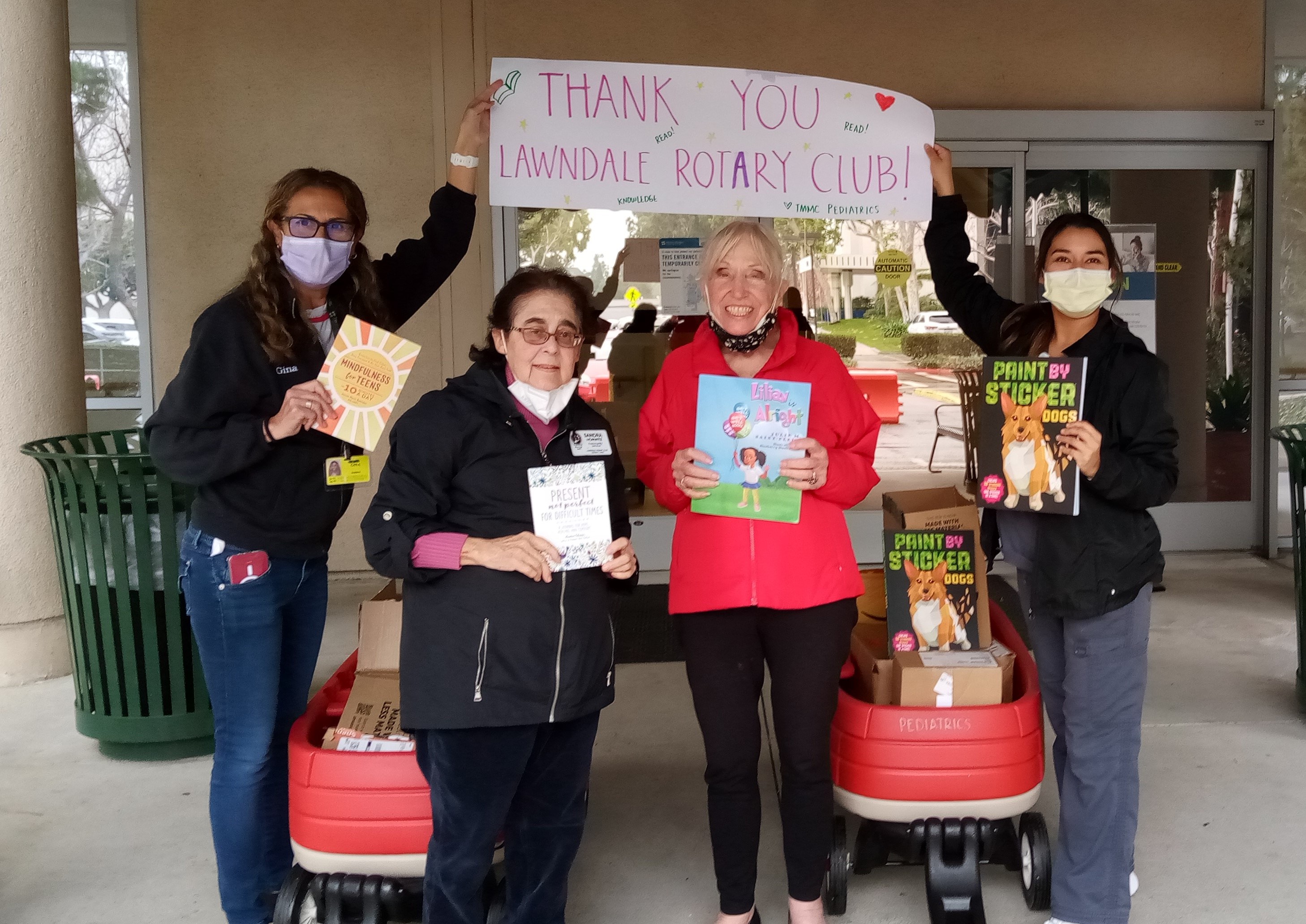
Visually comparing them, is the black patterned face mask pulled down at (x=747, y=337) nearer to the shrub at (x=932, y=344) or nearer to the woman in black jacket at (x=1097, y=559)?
the woman in black jacket at (x=1097, y=559)

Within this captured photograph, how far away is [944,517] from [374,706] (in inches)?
66.4

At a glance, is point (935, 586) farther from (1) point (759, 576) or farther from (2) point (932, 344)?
(2) point (932, 344)

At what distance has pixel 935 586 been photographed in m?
3.19

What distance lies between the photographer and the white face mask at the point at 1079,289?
8.86 feet

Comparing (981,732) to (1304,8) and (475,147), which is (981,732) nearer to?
(475,147)

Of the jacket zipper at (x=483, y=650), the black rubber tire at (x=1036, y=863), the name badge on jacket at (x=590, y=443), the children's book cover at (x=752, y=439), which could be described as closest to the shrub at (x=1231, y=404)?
the black rubber tire at (x=1036, y=863)

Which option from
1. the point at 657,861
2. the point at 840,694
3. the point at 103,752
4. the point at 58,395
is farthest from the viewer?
the point at 58,395

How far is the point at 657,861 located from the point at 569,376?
1.61 metres

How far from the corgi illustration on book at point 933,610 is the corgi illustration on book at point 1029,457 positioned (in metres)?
0.53

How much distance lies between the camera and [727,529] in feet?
8.75

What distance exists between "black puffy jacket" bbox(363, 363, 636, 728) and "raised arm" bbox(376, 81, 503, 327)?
73 centimetres

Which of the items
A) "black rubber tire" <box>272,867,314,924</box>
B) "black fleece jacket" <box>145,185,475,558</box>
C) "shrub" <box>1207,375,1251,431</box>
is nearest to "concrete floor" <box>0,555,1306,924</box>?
"black rubber tire" <box>272,867,314,924</box>

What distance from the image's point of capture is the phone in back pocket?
2.70 m

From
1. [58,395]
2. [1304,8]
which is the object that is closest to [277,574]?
[58,395]
